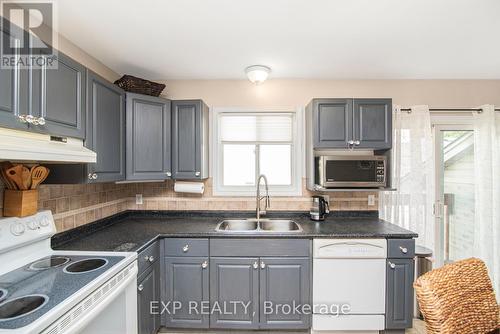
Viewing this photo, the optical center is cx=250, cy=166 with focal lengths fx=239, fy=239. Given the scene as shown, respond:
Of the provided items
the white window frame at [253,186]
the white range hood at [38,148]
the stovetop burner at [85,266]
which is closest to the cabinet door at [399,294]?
the white window frame at [253,186]

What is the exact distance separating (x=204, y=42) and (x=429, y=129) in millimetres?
2462

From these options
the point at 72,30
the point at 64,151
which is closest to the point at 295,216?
the point at 64,151

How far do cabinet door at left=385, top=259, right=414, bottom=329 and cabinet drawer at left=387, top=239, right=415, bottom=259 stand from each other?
43mm

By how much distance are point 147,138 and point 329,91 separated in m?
2.01

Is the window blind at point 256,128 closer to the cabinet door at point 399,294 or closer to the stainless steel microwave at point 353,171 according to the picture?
the stainless steel microwave at point 353,171

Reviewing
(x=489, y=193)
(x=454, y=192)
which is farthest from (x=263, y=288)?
(x=489, y=193)

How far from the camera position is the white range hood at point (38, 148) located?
100cm

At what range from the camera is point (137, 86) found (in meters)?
2.25

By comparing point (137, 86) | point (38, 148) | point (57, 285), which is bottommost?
point (57, 285)

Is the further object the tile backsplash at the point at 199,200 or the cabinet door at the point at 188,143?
the tile backsplash at the point at 199,200

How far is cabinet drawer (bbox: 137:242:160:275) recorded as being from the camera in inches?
68.9

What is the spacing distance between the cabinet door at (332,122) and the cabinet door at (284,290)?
1151 millimetres

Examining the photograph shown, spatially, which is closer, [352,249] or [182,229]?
[352,249]

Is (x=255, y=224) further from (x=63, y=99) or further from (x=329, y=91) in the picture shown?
(x=63, y=99)
